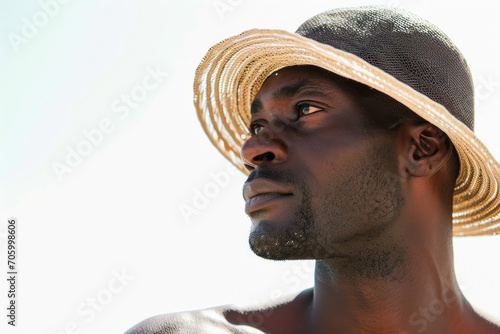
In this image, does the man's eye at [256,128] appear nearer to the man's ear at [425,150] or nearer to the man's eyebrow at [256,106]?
the man's eyebrow at [256,106]


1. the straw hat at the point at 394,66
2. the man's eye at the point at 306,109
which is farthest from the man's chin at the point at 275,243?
the straw hat at the point at 394,66

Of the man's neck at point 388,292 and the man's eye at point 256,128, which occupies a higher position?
the man's eye at point 256,128

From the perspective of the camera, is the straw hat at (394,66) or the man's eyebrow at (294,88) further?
the man's eyebrow at (294,88)

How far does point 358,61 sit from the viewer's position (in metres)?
3.09

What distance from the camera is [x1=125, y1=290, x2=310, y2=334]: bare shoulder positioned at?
3.31 meters

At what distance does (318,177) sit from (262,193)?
0.23m

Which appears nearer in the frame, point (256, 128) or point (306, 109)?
point (306, 109)

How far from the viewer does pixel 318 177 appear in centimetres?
329

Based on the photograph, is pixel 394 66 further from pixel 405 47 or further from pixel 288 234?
pixel 288 234

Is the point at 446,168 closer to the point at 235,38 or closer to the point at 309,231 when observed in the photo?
the point at 309,231

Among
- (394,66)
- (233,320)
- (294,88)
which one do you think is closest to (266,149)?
(294,88)

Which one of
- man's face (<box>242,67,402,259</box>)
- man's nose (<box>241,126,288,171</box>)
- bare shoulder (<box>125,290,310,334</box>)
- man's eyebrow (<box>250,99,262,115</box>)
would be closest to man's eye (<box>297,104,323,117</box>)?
man's face (<box>242,67,402,259</box>)

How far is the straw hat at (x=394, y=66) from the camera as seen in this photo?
3.17 metres

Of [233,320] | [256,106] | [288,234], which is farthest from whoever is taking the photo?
[256,106]
